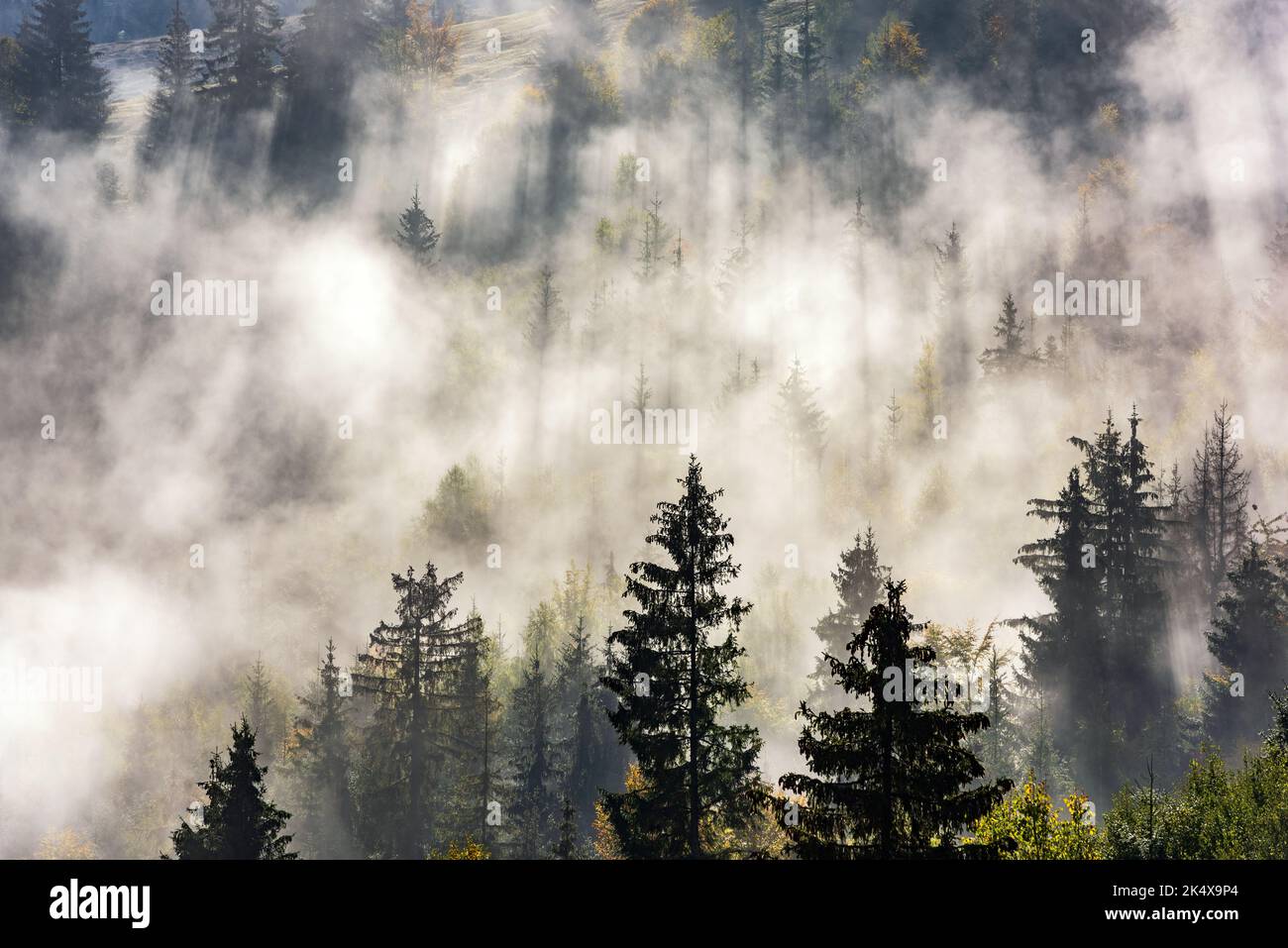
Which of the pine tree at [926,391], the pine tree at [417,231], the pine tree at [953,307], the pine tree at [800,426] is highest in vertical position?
the pine tree at [417,231]

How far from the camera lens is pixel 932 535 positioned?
151625mm

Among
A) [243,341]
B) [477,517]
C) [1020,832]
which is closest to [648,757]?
[1020,832]

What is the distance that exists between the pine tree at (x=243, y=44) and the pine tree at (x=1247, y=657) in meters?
181

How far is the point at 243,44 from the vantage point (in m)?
195

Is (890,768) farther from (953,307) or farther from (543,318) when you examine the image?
(953,307)

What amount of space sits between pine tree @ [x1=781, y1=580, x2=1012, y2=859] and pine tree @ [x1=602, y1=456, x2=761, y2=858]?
5.84m

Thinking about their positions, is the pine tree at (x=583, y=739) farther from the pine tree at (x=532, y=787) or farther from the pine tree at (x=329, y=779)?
the pine tree at (x=329, y=779)

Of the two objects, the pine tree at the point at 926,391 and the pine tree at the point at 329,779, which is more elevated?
the pine tree at the point at 926,391

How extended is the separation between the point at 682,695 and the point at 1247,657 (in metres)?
46.0

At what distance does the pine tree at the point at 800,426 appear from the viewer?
16675 centimetres

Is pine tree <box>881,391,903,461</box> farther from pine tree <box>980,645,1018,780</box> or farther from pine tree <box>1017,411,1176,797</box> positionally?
pine tree <box>980,645,1018,780</box>

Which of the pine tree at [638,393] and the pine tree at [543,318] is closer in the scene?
the pine tree at [638,393]

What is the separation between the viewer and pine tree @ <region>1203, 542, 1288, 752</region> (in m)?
59.7

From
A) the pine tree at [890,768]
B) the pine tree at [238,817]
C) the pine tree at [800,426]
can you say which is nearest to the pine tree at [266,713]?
the pine tree at [238,817]
